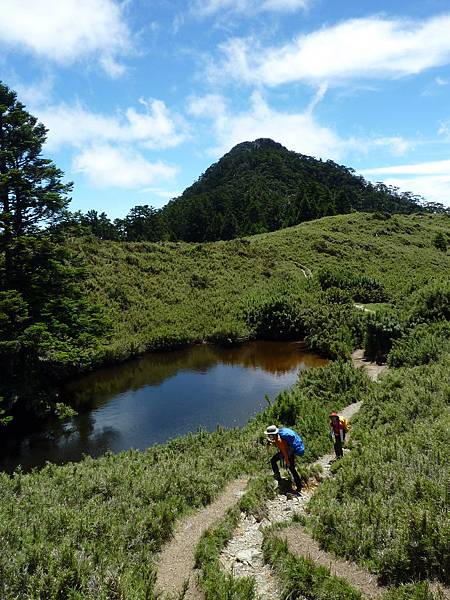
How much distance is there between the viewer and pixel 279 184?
6122 inches

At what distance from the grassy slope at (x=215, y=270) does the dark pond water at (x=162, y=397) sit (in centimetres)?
310

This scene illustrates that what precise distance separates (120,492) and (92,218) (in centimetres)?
9240

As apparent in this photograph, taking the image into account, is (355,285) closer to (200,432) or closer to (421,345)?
(421,345)

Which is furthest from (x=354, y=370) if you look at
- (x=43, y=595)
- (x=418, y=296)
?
(x=43, y=595)

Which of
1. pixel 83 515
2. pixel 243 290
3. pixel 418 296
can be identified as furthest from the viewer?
pixel 243 290

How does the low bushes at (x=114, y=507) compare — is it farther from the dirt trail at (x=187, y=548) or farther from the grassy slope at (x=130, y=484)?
the dirt trail at (x=187, y=548)

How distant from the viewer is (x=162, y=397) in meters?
25.0

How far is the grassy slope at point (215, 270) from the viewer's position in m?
37.8

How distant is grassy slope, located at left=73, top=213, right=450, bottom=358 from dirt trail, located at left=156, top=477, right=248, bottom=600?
21.4 m

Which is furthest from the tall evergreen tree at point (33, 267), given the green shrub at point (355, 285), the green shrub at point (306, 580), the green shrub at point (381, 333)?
the green shrub at point (355, 285)

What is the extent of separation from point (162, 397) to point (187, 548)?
622 inches

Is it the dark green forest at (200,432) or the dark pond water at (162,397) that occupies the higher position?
the dark green forest at (200,432)

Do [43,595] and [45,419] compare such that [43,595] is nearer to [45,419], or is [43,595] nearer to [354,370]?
[45,419]

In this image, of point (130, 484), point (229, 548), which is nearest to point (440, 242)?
point (130, 484)
